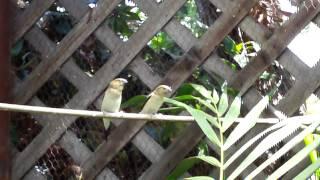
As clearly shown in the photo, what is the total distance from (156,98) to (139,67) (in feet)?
0.56

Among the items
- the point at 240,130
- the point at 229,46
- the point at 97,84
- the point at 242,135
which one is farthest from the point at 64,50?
the point at 240,130

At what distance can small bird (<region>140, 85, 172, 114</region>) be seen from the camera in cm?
177

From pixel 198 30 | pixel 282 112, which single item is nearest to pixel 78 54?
pixel 198 30

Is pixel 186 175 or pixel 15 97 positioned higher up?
pixel 186 175

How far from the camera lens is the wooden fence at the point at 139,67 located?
1794 mm

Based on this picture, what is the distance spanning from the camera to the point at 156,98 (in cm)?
177

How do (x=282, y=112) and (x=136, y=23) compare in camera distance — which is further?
(x=136, y=23)

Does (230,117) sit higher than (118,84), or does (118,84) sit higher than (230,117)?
(230,117)

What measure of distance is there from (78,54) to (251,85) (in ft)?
2.03

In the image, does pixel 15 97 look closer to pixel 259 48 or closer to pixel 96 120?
pixel 96 120

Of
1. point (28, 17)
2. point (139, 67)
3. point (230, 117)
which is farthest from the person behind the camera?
point (28, 17)

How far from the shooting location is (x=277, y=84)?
1.91 metres

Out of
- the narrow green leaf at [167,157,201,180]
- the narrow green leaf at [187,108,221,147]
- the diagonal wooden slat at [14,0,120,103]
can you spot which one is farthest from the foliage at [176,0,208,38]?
the narrow green leaf at [187,108,221,147]

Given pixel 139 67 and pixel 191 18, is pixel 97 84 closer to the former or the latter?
pixel 139 67
